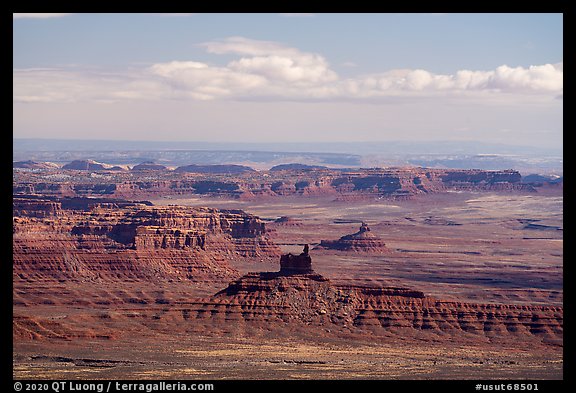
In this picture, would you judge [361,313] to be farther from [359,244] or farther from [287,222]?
[287,222]

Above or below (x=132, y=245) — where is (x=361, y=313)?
below

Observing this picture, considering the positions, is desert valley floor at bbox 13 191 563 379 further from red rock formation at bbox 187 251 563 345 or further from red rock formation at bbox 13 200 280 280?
red rock formation at bbox 13 200 280 280

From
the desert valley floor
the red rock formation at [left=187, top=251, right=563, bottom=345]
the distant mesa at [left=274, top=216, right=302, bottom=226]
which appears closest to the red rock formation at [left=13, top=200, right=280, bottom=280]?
the desert valley floor

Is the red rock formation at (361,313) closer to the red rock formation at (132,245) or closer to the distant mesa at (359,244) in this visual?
the red rock formation at (132,245)

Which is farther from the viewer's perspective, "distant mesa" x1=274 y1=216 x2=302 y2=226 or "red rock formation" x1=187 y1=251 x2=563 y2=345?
"distant mesa" x1=274 y1=216 x2=302 y2=226

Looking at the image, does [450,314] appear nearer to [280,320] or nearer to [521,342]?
[521,342]

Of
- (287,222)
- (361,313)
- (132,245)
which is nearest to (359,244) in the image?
(287,222)
